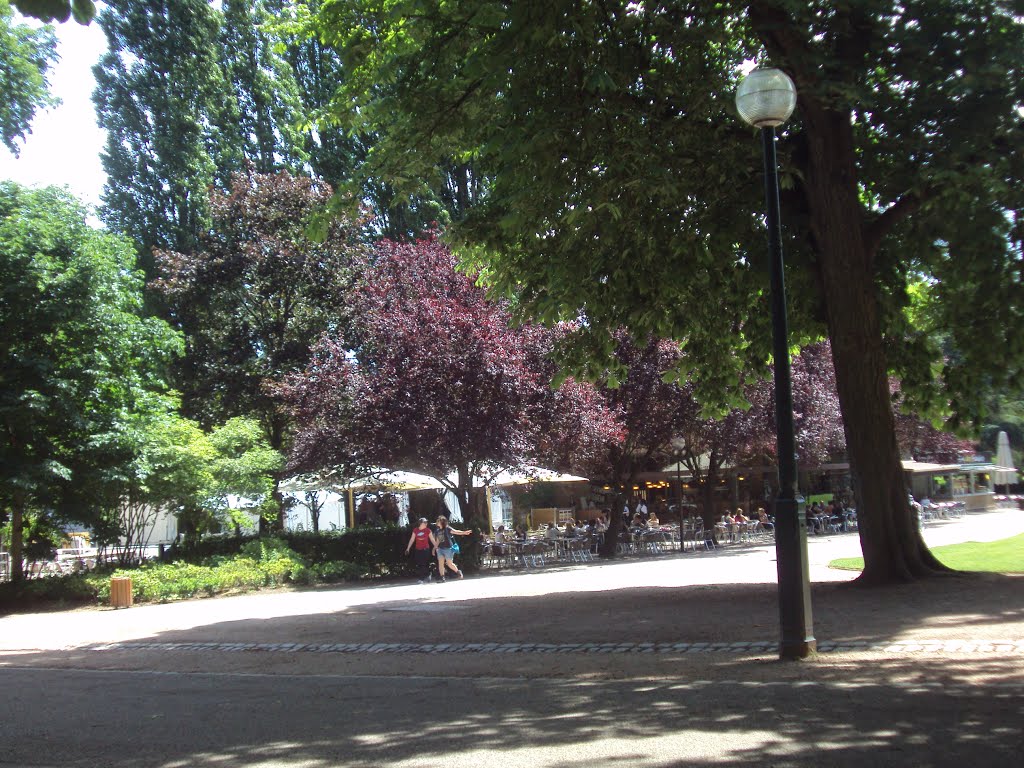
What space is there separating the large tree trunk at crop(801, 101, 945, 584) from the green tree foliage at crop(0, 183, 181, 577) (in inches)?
568

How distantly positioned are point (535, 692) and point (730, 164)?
24.2 ft

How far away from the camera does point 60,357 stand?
64.0 ft

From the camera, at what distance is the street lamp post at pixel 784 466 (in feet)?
26.5

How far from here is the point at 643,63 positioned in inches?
461

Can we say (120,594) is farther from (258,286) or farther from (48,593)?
(258,286)

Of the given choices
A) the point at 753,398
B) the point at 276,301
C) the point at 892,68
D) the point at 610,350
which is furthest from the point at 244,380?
the point at 892,68

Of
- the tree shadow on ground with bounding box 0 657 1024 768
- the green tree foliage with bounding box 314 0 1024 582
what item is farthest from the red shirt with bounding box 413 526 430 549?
the tree shadow on ground with bounding box 0 657 1024 768

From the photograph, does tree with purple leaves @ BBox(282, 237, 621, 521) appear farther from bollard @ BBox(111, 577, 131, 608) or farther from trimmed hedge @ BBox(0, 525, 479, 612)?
bollard @ BBox(111, 577, 131, 608)

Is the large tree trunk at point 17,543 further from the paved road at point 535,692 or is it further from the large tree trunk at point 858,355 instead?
the large tree trunk at point 858,355

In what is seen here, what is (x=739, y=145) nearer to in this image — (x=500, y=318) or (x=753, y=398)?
(x=500, y=318)

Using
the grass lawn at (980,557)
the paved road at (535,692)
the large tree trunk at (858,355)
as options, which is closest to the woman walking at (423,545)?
the paved road at (535,692)

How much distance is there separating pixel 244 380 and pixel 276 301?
9.09ft

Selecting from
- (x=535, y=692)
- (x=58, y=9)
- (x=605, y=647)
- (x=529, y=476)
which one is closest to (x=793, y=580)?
(x=535, y=692)

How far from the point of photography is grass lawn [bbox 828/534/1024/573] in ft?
52.5
